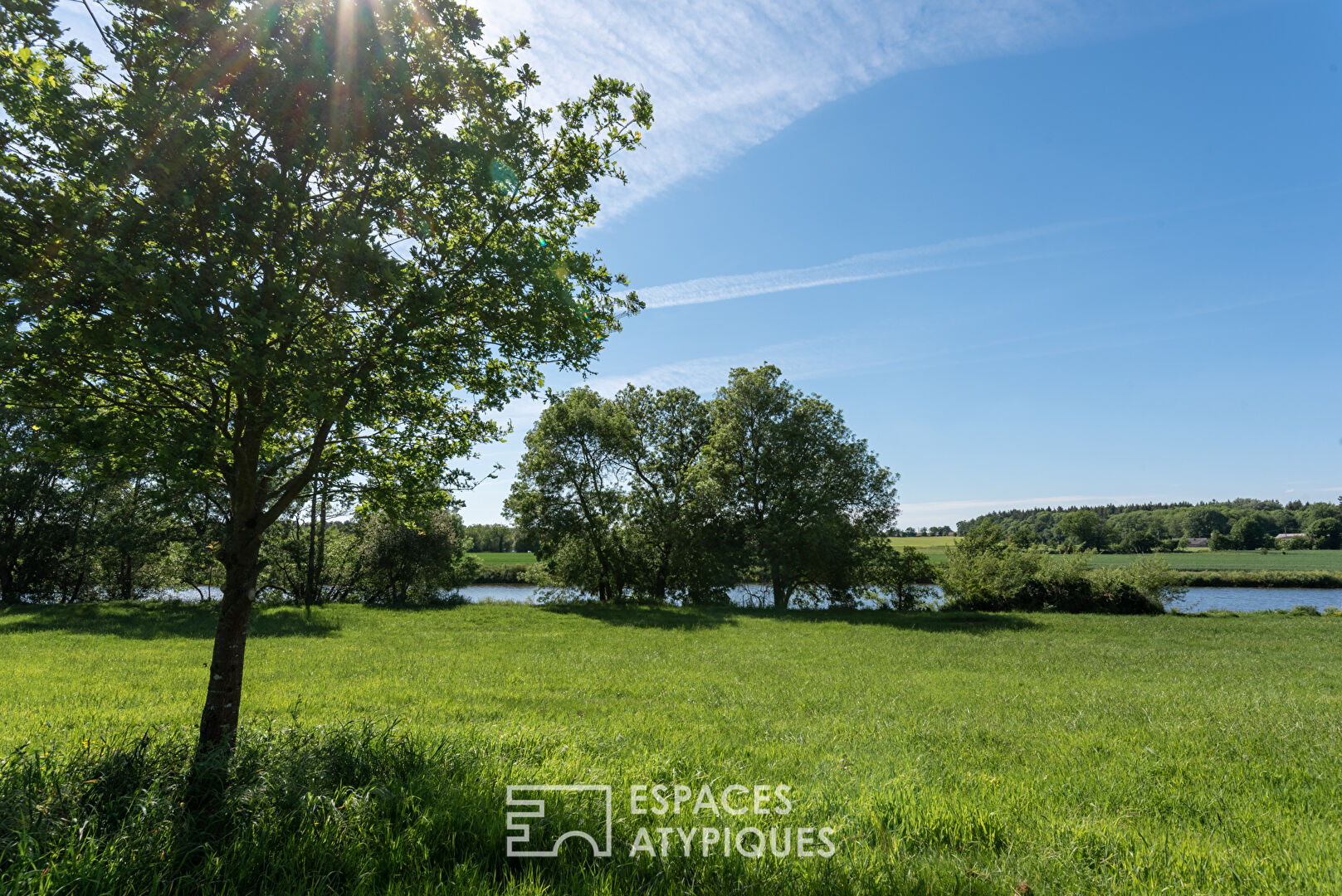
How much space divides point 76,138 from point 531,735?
688 cm

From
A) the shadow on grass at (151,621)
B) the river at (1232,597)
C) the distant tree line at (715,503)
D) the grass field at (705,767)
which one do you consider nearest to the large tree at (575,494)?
the distant tree line at (715,503)

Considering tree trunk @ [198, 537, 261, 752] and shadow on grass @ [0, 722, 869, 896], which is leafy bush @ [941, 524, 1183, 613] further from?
tree trunk @ [198, 537, 261, 752]

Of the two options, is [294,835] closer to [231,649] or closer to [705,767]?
[231,649]

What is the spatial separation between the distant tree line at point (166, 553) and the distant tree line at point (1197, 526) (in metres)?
66.9

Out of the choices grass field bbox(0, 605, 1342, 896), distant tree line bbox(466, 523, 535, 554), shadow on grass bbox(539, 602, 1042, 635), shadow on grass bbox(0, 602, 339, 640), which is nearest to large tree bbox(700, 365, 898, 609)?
shadow on grass bbox(539, 602, 1042, 635)

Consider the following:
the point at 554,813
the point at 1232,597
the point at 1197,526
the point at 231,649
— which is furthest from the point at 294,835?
the point at 1197,526

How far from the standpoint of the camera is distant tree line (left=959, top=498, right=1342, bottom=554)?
75625mm

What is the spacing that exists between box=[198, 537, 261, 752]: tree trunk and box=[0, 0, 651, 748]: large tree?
22 millimetres

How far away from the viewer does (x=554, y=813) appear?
459 centimetres

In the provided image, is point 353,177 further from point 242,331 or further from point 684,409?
point 684,409

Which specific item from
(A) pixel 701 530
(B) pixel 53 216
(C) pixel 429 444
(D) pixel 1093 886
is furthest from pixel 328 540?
(D) pixel 1093 886

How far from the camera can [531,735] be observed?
7.04 meters

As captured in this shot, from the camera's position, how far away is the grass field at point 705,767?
383 centimetres

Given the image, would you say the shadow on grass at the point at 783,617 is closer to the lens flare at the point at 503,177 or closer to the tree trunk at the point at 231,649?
the tree trunk at the point at 231,649
